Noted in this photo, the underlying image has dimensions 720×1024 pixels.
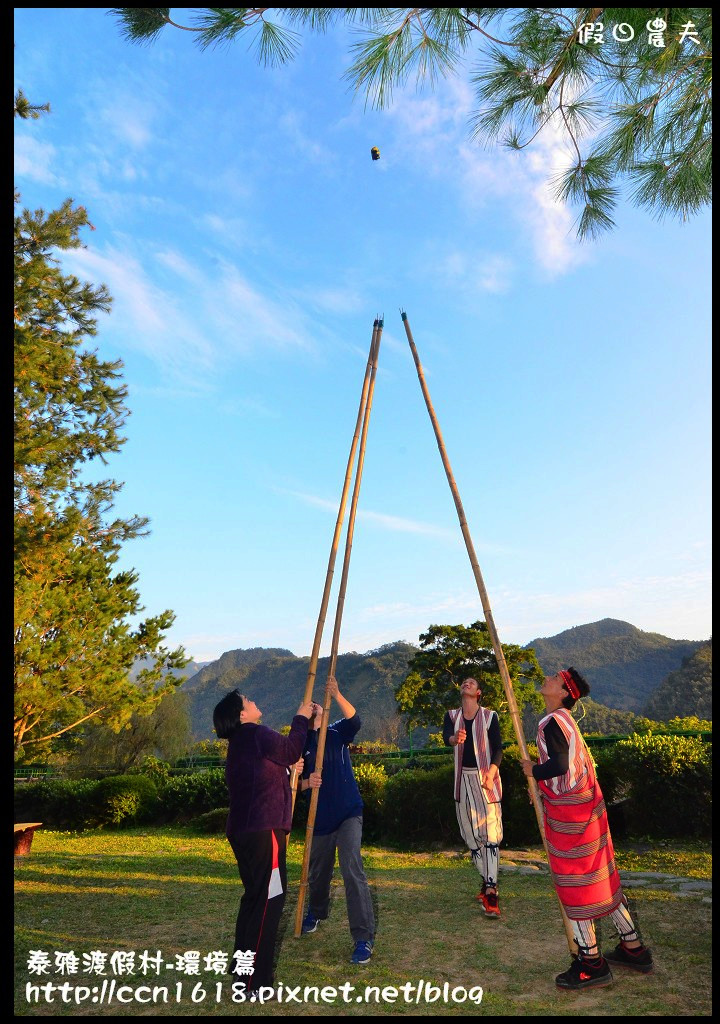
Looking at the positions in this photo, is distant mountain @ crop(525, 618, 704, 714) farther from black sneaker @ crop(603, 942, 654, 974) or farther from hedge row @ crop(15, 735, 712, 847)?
black sneaker @ crop(603, 942, 654, 974)

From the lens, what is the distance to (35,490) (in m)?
8.66

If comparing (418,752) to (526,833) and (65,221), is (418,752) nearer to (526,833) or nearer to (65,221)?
(526,833)

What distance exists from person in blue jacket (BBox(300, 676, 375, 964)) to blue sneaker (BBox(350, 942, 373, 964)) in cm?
13

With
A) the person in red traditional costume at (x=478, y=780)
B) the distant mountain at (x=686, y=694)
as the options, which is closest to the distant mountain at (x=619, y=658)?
the distant mountain at (x=686, y=694)

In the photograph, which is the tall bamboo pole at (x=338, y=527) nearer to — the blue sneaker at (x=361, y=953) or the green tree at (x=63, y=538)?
the blue sneaker at (x=361, y=953)

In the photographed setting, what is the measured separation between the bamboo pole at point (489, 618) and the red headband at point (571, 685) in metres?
0.33

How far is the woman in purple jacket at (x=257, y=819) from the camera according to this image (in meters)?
3.78

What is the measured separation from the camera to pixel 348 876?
4543 mm

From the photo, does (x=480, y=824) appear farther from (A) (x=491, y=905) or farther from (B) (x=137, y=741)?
(B) (x=137, y=741)

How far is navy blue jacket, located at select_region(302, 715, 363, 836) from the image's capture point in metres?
4.87
